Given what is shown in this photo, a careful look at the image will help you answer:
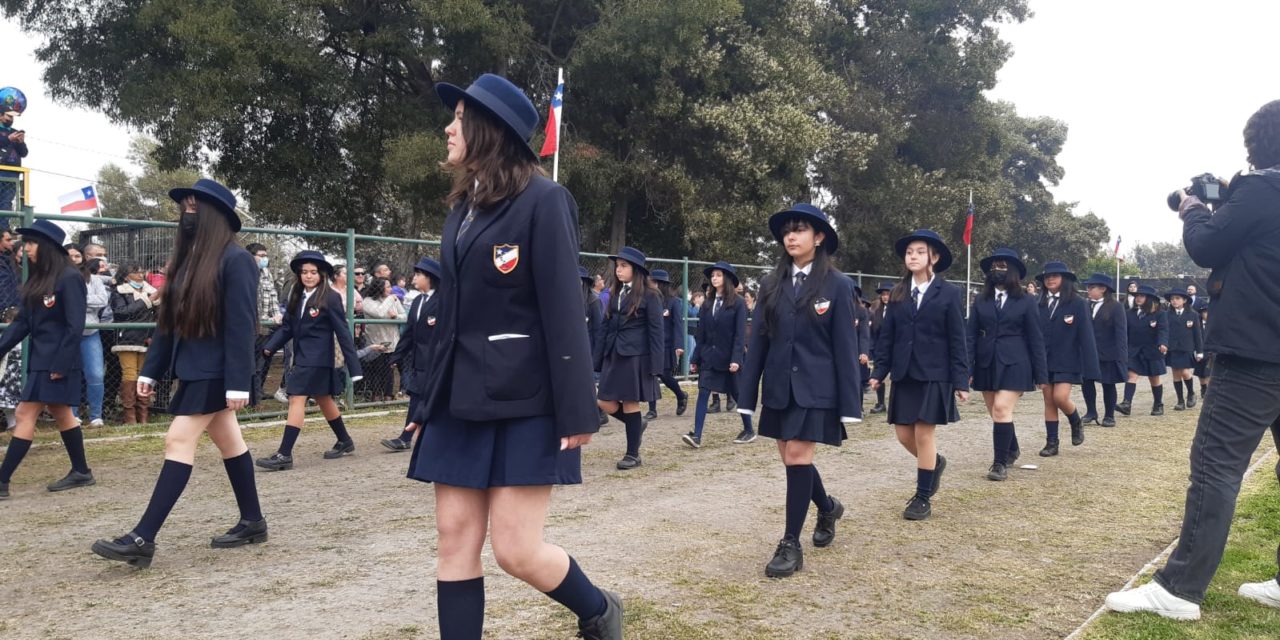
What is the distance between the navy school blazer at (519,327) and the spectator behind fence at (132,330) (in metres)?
8.68

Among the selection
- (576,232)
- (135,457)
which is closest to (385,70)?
(135,457)

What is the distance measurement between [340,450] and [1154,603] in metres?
7.01

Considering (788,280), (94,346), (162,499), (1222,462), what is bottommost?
(162,499)

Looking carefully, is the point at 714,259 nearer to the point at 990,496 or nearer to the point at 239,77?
the point at 239,77

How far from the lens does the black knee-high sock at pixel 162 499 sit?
4.86 metres

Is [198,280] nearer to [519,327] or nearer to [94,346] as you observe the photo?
[519,327]

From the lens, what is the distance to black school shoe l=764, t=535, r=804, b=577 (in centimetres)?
482

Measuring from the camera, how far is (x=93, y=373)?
976 cm

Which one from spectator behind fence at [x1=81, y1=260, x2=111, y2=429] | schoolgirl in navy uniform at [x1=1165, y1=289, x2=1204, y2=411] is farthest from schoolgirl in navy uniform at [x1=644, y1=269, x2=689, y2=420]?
schoolgirl in navy uniform at [x1=1165, y1=289, x2=1204, y2=411]

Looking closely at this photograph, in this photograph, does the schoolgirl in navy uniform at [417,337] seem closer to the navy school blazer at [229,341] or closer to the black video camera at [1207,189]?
the navy school blazer at [229,341]

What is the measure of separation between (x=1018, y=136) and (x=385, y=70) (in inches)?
1510

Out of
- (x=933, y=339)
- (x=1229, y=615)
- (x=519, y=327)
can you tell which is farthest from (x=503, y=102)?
(x=933, y=339)

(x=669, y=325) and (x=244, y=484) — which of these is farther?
(x=669, y=325)

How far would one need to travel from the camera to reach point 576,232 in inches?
115
